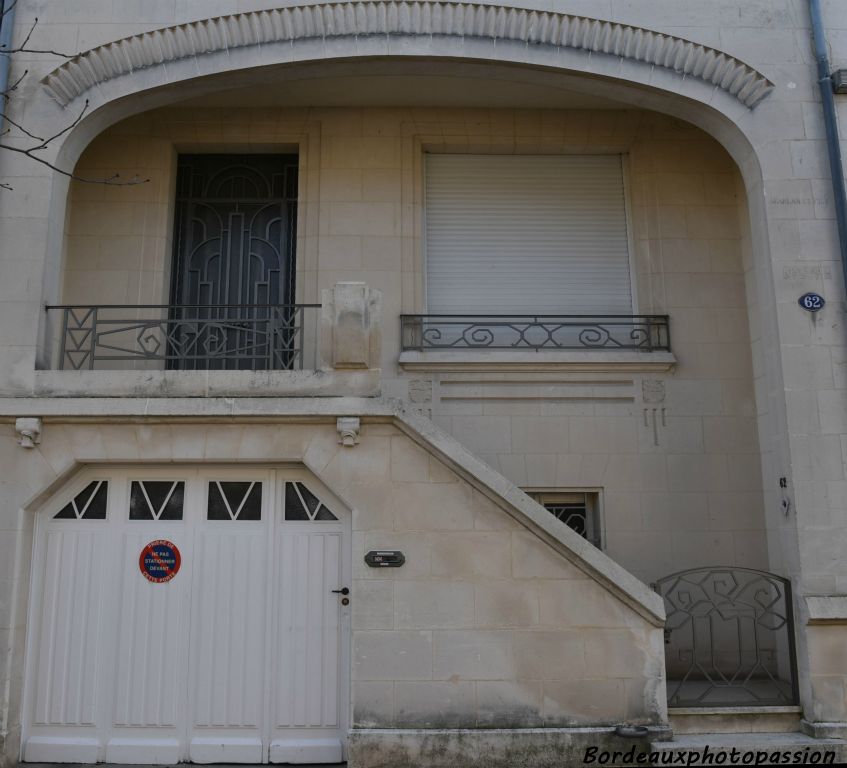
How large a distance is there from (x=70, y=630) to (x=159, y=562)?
0.89 meters

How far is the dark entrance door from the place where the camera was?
9.09m

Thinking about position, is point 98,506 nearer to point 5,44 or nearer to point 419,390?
point 419,390

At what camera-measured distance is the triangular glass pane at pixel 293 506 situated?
6.59m

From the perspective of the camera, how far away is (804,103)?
7.40m

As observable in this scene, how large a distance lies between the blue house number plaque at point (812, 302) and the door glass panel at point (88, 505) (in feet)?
20.8

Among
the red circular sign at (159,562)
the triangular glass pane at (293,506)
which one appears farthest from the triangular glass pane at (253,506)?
the red circular sign at (159,562)

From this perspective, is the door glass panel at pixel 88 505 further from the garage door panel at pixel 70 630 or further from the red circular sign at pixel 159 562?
the red circular sign at pixel 159 562

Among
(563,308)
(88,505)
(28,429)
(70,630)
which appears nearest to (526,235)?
(563,308)

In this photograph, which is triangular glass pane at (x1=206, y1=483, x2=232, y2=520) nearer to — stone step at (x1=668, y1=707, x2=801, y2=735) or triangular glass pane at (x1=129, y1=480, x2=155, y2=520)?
triangular glass pane at (x1=129, y1=480, x2=155, y2=520)

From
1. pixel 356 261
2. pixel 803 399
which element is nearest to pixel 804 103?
pixel 803 399

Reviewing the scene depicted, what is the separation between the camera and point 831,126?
7.23m

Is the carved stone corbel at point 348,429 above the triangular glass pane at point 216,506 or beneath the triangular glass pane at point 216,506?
above

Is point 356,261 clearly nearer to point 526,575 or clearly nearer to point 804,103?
point 526,575

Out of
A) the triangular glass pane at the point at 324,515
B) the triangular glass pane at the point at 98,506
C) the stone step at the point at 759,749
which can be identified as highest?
the triangular glass pane at the point at 98,506
